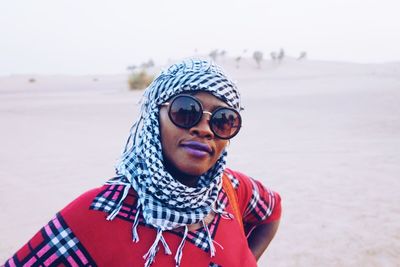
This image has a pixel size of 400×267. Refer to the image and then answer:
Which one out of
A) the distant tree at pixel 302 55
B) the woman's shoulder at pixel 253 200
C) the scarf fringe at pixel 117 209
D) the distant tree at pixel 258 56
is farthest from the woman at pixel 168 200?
the distant tree at pixel 302 55

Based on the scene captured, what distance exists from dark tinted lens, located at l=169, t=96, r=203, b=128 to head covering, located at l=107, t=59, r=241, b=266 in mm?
83

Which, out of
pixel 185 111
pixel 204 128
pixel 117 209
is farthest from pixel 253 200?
pixel 117 209

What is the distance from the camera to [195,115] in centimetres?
151

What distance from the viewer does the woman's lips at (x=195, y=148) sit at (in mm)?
1500

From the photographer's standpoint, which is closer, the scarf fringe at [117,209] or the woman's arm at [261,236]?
the scarf fringe at [117,209]

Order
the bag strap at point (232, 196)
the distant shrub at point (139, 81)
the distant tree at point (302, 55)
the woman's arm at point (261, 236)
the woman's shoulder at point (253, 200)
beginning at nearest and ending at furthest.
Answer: the bag strap at point (232, 196)
the woman's shoulder at point (253, 200)
the woman's arm at point (261, 236)
the distant shrub at point (139, 81)
the distant tree at point (302, 55)

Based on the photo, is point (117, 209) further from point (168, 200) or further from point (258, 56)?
point (258, 56)

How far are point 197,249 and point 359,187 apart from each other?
4922 mm

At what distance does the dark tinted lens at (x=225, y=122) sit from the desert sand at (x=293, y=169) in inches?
101

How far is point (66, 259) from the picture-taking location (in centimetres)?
130

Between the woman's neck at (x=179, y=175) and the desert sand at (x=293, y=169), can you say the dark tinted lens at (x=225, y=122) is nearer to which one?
the woman's neck at (x=179, y=175)

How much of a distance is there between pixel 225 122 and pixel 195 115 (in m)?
0.15

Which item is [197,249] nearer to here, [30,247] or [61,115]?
[30,247]

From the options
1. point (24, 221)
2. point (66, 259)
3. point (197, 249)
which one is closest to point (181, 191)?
point (197, 249)
